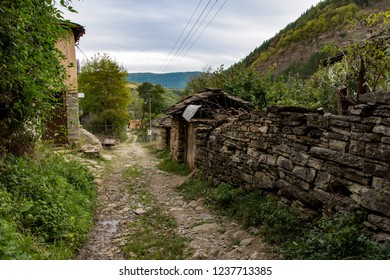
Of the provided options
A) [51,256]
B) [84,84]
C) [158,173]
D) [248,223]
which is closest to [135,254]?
[51,256]

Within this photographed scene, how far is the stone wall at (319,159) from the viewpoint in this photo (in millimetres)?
3082

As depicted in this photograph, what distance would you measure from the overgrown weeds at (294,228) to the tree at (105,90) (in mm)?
23631

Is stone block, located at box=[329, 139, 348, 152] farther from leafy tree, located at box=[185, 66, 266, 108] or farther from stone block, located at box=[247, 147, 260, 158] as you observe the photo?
leafy tree, located at box=[185, 66, 266, 108]

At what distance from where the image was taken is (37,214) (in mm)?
4227

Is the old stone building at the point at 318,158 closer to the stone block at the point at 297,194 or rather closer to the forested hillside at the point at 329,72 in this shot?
the stone block at the point at 297,194

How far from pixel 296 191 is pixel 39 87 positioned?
4.85 meters

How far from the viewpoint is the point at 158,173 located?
36.5ft

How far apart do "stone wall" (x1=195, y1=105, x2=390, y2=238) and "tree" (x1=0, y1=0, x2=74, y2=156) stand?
4.11 metres

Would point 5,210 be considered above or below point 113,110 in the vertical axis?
below

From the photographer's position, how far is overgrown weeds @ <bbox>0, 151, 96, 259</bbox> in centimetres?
319

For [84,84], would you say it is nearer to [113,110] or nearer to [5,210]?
[113,110]

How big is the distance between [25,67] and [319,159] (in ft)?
14.9

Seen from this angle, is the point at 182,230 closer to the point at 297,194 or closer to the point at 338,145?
the point at 297,194

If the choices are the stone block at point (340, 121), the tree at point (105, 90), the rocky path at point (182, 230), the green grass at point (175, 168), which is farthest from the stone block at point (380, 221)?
the tree at point (105, 90)
